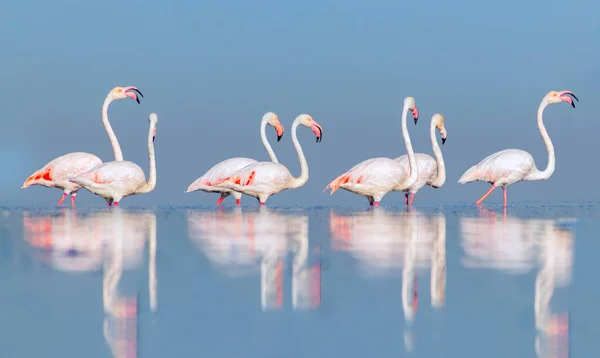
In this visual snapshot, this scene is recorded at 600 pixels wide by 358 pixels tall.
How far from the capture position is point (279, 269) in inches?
318

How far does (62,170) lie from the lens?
1891 centimetres

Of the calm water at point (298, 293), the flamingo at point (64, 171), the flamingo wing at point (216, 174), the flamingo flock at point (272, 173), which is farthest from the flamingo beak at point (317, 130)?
the calm water at point (298, 293)

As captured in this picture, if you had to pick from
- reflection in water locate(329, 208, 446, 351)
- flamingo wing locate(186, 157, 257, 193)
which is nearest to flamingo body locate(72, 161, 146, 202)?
flamingo wing locate(186, 157, 257, 193)

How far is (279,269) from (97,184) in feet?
33.8

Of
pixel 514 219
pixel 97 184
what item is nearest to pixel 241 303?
pixel 514 219

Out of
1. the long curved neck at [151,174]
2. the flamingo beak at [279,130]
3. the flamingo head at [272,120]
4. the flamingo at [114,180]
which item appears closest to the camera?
the flamingo at [114,180]

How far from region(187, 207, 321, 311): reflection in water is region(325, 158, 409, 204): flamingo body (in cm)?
253

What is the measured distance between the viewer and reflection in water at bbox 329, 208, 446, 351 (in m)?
6.82

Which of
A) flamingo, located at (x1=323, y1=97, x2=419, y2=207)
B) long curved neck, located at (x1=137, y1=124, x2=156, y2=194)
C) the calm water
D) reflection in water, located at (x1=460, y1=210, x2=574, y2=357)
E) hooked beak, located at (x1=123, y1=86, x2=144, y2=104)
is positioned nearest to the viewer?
the calm water

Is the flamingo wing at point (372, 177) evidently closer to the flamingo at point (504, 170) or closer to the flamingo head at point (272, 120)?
the flamingo at point (504, 170)

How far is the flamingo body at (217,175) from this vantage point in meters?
19.0

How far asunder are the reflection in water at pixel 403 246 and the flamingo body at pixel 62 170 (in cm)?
559

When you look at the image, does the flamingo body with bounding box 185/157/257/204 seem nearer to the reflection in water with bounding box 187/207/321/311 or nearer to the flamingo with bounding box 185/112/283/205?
the flamingo with bounding box 185/112/283/205

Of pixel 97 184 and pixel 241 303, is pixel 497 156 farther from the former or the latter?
pixel 241 303
